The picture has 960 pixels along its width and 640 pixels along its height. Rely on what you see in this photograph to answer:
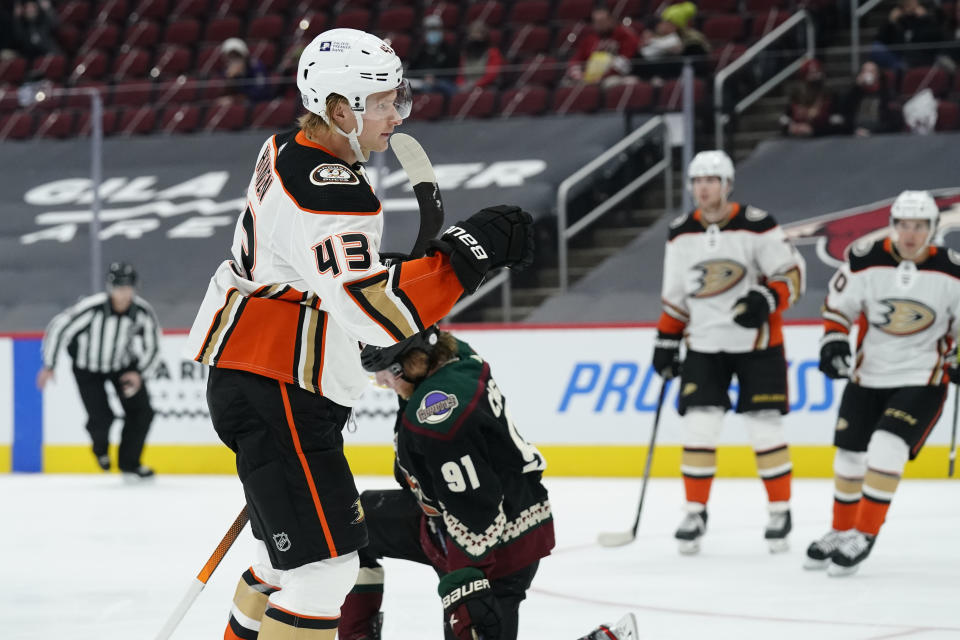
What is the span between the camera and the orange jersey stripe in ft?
8.08

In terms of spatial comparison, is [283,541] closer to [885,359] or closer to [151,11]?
[885,359]

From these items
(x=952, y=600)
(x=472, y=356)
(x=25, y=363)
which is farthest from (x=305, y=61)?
(x=25, y=363)

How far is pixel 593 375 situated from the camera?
7766mm

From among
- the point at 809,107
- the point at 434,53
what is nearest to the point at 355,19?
the point at 434,53

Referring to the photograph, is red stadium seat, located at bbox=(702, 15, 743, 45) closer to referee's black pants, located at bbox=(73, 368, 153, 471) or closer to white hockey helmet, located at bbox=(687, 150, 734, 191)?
referee's black pants, located at bbox=(73, 368, 153, 471)

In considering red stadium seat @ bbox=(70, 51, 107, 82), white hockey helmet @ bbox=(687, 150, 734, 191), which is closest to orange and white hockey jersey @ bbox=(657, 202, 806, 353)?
white hockey helmet @ bbox=(687, 150, 734, 191)

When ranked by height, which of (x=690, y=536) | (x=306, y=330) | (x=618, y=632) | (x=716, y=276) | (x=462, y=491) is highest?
(x=306, y=330)

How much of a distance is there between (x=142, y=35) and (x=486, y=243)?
10.8 metres

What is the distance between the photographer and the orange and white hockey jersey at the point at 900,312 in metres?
4.61

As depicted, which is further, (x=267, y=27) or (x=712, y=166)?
(x=267, y=27)

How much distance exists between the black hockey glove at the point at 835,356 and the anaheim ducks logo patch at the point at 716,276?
0.63 metres

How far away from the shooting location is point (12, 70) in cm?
1238

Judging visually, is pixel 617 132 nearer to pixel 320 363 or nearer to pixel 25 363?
pixel 25 363

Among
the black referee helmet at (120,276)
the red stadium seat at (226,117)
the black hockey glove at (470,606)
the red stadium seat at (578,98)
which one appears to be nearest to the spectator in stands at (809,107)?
the red stadium seat at (578,98)
